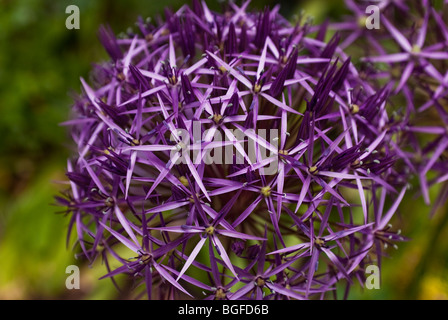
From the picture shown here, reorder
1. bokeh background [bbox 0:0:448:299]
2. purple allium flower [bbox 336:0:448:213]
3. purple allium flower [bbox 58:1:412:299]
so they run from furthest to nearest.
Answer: bokeh background [bbox 0:0:448:299], purple allium flower [bbox 336:0:448:213], purple allium flower [bbox 58:1:412:299]

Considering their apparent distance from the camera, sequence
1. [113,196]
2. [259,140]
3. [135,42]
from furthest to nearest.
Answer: [135,42], [113,196], [259,140]

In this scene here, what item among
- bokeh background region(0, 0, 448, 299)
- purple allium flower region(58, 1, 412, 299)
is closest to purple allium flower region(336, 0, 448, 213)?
purple allium flower region(58, 1, 412, 299)

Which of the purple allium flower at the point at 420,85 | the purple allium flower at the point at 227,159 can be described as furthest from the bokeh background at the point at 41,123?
the purple allium flower at the point at 227,159

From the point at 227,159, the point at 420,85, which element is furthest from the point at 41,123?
the point at 420,85

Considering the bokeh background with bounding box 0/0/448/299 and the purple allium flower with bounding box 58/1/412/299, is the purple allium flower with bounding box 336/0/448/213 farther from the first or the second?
the bokeh background with bounding box 0/0/448/299
